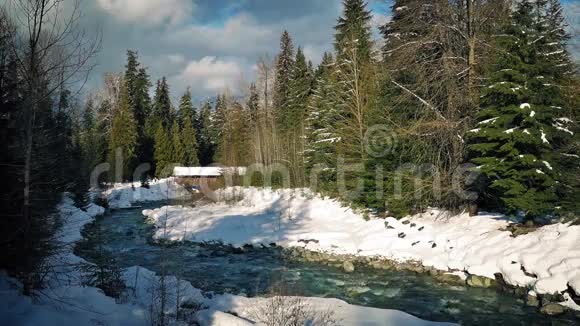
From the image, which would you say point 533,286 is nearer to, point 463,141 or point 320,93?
point 463,141

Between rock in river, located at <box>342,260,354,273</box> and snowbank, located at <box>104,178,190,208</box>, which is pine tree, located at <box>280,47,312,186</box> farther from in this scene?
rock in river, located at <box>342,260,354,273</box>

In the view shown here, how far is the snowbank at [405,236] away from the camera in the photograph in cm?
916

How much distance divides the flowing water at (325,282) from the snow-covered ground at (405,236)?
0.80 metres

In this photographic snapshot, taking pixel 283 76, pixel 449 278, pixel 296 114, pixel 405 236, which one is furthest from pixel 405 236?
pixel 283 76

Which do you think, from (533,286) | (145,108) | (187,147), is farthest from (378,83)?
(145,108)

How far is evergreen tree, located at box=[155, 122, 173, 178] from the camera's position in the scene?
44.7 m

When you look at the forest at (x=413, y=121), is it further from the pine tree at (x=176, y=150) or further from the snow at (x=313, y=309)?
the pine tree at (x=176, y=150)

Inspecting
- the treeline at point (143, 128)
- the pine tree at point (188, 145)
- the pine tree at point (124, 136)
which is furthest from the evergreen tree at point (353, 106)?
the pine tree at point (188, 145)

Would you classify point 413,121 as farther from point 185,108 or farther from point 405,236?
point 185,108

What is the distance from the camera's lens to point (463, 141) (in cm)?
1329

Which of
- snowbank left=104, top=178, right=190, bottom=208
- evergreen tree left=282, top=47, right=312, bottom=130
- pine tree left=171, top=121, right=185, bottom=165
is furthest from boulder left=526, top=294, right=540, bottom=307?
pine tree left=171, top=121, right=185, bottom=165

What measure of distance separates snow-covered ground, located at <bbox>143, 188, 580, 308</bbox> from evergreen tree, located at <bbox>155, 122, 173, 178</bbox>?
19910 mm

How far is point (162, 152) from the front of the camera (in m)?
45.6

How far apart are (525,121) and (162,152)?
40.7m
